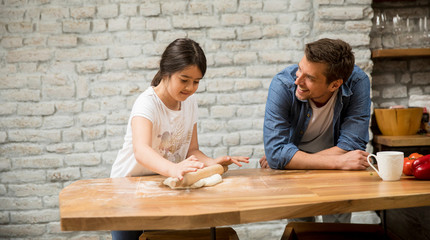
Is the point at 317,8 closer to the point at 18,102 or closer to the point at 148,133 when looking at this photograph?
the point at 148,133

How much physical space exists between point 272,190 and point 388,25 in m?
2.46

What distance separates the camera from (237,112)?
3178mm

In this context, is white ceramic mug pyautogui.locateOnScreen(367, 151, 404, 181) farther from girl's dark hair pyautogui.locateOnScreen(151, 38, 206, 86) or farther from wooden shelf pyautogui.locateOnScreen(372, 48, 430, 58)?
wooden shelf pyautogui.locateOnScreen(372, 48, 430, 58)

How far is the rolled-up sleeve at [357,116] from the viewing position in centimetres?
202

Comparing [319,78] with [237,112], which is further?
[237,112]

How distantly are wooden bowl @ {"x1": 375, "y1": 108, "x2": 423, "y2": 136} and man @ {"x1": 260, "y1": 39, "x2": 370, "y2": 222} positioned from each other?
115 centimetres

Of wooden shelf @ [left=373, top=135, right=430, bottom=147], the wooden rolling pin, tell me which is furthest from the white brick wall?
the wooden rolling pin

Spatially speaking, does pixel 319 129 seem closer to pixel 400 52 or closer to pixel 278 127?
pixel 278 127

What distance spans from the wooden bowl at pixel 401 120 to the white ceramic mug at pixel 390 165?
5.40 ft

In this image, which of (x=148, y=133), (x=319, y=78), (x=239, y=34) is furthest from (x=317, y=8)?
(x=148, y=133)

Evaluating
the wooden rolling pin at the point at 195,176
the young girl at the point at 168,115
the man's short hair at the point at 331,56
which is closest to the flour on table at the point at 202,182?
the wooden rolling pin at the point at 195,176

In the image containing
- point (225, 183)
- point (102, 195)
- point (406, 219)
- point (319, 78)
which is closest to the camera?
point (102, 195)

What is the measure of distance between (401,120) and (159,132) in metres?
2.11

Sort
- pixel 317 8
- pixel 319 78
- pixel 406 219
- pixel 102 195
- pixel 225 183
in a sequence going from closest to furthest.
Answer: pixel 102 195 → pixel 225 183 → pixel 406 219 → pixel 319 78 → pixel 317 8
